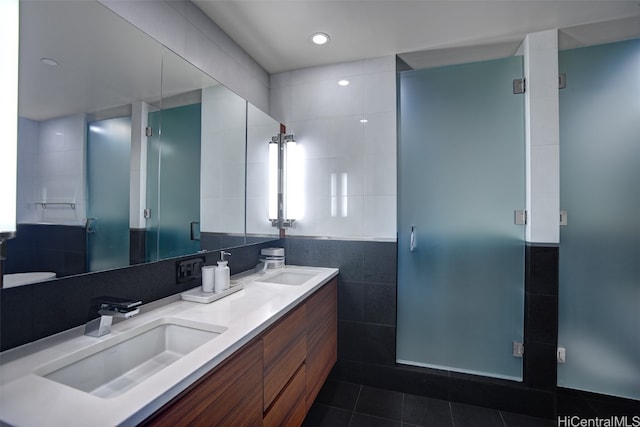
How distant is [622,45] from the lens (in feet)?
5.89

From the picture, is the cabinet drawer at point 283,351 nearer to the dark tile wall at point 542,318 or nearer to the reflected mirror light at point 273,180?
the reflected mirror light at point 273,180

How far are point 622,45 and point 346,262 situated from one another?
2.35m

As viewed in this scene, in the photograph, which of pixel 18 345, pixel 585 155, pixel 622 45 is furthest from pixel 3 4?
pixel 622 45

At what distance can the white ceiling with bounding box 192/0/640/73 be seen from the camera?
158 cm

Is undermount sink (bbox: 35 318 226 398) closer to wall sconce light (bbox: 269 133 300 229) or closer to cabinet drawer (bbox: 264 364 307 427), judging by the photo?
cabinet drawer (bbox: 264 364 307 427)

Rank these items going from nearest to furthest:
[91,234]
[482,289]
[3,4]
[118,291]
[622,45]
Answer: [3,4] → [91,234] → [118,291] → [622,45] → [482,289]

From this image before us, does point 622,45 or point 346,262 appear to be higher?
point 622,45

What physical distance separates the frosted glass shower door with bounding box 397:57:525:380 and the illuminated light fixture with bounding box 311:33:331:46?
643mm

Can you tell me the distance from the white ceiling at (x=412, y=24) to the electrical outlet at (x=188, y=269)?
1450mm

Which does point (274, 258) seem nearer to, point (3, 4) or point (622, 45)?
point (3, 4)

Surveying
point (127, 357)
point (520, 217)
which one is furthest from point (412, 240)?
point (127, 357)

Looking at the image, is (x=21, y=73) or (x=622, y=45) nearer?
(x=21, y=73)

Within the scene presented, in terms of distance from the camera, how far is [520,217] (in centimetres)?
188

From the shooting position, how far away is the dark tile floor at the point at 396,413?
1.72m
